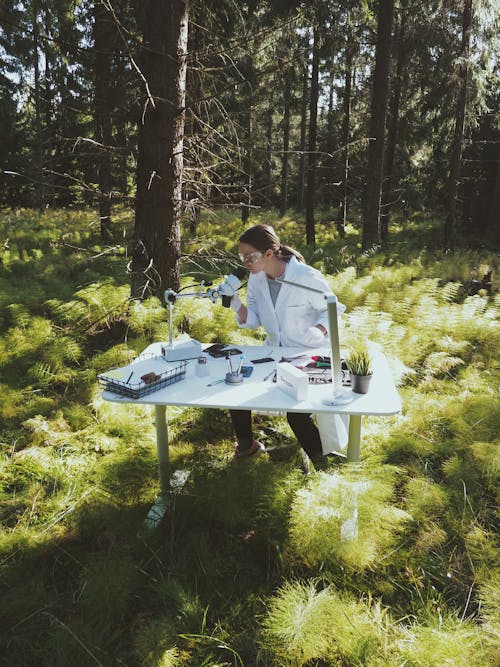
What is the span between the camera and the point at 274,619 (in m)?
2.30

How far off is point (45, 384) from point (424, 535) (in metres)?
4.02

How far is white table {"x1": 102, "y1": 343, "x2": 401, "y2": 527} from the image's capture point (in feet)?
8.29

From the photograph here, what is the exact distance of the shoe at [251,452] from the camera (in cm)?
373

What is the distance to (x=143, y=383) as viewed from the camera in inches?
109

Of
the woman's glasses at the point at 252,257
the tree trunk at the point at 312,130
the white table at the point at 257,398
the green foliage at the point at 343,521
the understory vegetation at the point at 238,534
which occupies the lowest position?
the understory vegetation at the point at 238,534

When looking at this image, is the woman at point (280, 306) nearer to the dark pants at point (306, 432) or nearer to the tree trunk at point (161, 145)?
the dark pants at point (306, 432)

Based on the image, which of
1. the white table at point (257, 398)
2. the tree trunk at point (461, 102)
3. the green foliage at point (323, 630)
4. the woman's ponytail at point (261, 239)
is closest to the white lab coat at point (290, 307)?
the woman's ponytail at point (261, 239)

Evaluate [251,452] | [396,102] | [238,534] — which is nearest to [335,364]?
[238,534]

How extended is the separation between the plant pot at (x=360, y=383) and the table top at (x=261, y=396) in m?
0.04

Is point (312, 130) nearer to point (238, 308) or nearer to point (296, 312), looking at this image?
point (296, 312)

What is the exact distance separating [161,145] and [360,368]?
3826 mm

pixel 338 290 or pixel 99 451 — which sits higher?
pixel 338 290

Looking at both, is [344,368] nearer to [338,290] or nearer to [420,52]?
[338,290]

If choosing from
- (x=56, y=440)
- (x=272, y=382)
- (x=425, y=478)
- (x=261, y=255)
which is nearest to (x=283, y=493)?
(x=272, y=382)
